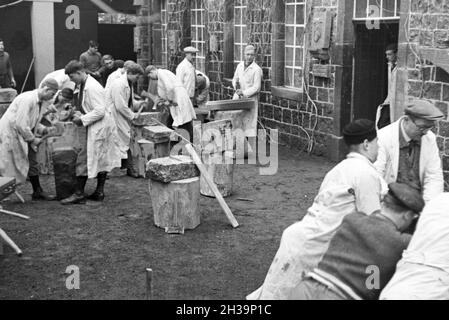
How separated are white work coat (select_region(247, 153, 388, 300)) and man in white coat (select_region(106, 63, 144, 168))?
6.19 metres

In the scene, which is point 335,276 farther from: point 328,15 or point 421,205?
point 328,15

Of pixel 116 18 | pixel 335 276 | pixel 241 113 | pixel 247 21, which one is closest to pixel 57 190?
pixel 241 113

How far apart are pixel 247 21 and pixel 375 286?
1204cm

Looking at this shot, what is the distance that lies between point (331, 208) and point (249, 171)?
6.90 m

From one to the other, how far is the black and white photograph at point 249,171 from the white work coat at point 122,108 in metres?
0.02

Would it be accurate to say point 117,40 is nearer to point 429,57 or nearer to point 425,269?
point 429,57

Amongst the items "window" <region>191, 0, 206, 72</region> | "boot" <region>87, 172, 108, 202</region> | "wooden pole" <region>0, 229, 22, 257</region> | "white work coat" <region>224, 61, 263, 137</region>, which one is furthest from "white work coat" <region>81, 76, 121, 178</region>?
"window" <region>191, 0, 206, 72</region>

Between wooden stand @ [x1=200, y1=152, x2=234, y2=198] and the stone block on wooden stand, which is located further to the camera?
wooden stand @ [x1=200, y1=152, x2=234, y2=198]

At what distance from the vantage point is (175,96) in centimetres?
1149

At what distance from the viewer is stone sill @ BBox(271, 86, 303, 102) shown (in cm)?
1288

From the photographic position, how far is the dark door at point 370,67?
37.6 ft

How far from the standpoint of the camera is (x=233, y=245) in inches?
285

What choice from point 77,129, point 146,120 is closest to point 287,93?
point 146,120

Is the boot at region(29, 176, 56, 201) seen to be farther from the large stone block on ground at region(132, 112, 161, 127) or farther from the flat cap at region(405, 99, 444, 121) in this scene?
the flat cap at region(405, 99, 444, 121)
